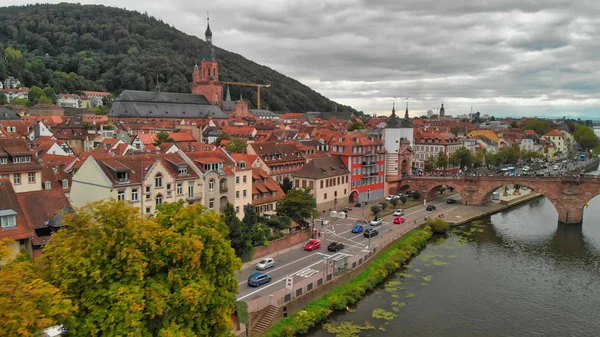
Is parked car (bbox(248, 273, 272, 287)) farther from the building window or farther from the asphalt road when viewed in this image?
the building window

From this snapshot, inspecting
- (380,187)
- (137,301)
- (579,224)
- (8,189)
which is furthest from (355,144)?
(137,301)

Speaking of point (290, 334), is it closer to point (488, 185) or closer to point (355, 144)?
point (355, 144)

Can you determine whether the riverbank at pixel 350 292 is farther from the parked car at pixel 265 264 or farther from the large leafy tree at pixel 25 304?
the large leafy tree at pixel 25 304

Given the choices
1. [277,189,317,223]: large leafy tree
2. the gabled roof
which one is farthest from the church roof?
[277,189,317,223]: large leafy tree

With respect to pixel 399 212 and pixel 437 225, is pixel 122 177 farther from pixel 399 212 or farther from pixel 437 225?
pixel 437 225

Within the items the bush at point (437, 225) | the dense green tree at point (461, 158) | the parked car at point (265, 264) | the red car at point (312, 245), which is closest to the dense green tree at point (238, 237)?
A: the parked car at point (265, 264)
